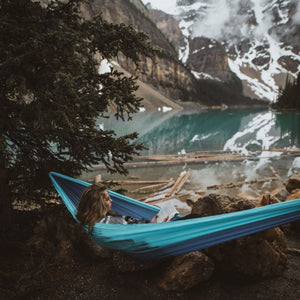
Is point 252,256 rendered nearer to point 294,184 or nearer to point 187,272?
point 187,272

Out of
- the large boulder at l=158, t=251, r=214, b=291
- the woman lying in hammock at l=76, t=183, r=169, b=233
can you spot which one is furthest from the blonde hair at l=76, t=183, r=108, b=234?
the large boulder at l=158, t=251, r=214, b=291

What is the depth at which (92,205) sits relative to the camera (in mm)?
2389

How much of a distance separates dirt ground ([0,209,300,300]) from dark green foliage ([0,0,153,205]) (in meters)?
0.71

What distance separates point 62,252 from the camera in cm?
283

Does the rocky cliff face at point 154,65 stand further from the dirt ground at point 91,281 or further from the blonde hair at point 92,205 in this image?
the blonde hair at point 92,205

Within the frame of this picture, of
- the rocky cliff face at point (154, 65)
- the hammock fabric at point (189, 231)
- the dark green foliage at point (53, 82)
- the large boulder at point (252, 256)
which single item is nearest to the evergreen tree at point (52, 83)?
the dark green foliage at point (53, 82)

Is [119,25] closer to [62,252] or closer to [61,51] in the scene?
[61,51]

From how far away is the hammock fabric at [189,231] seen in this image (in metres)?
2.00

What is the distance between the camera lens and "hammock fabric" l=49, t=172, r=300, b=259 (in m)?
2.00

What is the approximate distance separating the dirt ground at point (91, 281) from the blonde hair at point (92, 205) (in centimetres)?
68

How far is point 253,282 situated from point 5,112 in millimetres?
3116

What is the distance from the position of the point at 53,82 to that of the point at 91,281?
2105 mm

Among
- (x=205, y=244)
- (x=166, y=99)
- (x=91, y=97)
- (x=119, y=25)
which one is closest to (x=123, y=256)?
(x=205, y=244)

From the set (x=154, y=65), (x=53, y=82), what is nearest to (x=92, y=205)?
(x=53, y=82)
